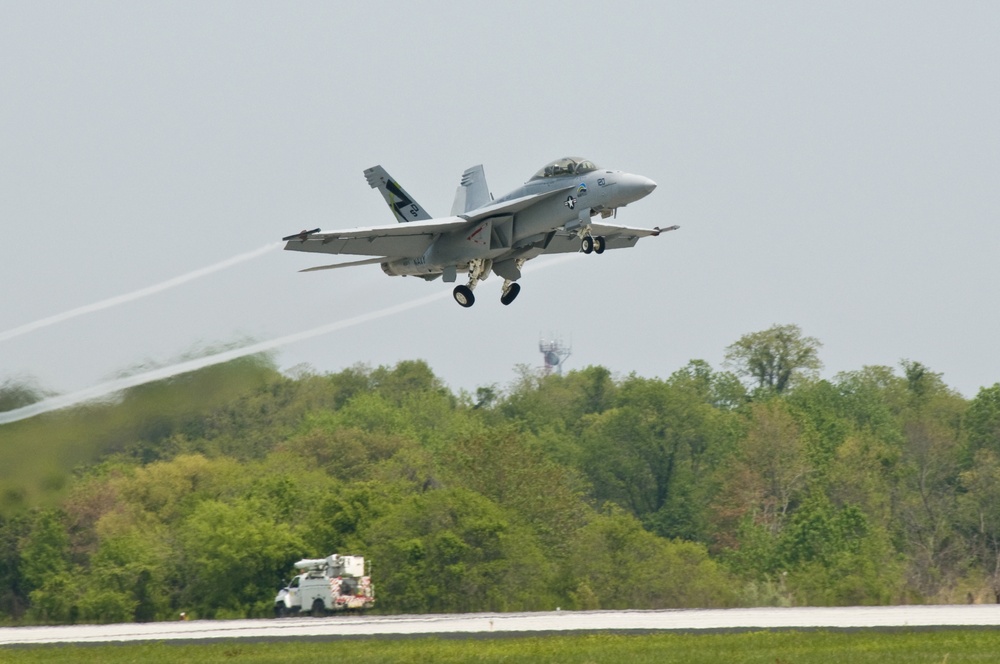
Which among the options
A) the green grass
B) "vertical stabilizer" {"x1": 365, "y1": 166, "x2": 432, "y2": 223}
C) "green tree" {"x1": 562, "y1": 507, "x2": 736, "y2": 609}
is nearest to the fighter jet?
"vertical stabilizer" {"x1": 365, "y1": 166, "x2": 432, "y2": 223}

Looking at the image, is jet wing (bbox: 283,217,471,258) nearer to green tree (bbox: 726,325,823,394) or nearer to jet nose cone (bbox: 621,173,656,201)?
jet nose cone (bbox: 621,173,656,201)

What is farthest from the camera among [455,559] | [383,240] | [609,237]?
[455,559]

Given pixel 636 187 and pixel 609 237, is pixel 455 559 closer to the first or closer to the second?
pixel 609 237

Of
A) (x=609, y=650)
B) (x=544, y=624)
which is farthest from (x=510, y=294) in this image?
(x=609, y=650)

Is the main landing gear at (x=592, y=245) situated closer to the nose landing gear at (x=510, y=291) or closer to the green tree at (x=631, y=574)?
the nose landing gear at (x=510, y=291)

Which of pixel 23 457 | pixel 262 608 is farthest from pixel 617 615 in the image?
pixel 262 608

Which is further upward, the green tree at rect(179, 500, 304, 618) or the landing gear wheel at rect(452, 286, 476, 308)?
the landing gear wheel at rect(452, 286, 476, 308)
